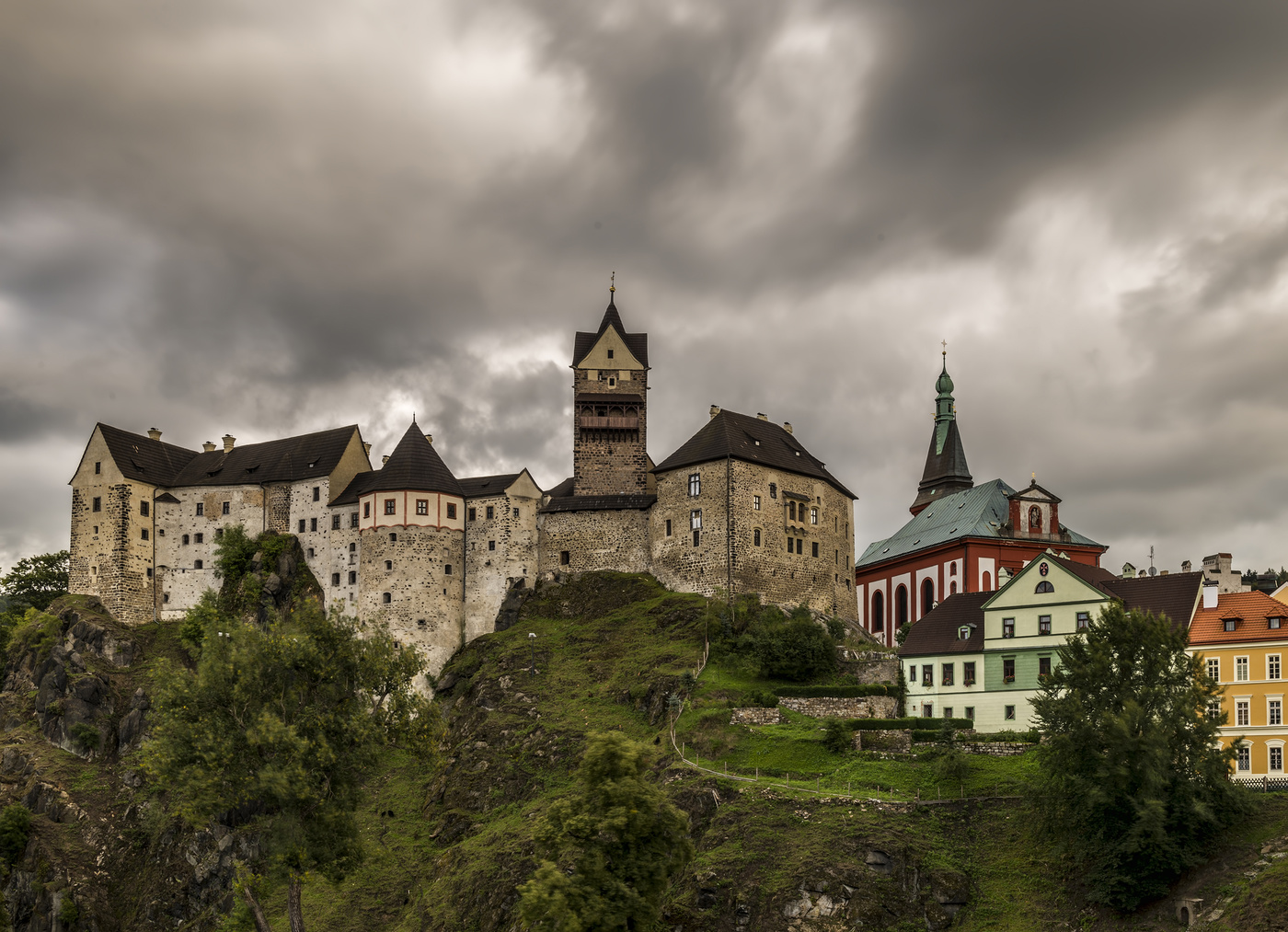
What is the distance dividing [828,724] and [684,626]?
18.6m

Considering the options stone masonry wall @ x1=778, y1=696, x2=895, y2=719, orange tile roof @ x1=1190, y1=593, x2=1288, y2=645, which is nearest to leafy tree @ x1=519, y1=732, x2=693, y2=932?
stone masonry wall @ x1=778, y1=696, x2=895, y2=719

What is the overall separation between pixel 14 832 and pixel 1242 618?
68.7 metres

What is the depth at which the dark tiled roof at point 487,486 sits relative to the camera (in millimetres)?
85812

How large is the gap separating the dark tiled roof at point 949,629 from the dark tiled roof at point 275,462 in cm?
4590

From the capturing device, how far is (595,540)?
85.1m

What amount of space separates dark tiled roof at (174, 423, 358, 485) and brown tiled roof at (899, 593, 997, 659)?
150 feet

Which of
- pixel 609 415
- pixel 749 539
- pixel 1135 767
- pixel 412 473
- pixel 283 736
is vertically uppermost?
pixel 609 415

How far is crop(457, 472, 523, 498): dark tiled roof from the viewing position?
85812 mm

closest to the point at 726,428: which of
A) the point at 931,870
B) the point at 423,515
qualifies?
the point at 423,515

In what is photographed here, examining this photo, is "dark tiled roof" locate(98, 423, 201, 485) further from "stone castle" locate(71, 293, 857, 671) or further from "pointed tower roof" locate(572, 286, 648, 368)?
"pointed tower roof" locate(572, 286, 648, 368)

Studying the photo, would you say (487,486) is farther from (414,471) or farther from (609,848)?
(609,848)

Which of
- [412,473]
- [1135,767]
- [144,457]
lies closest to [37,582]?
[144,457]

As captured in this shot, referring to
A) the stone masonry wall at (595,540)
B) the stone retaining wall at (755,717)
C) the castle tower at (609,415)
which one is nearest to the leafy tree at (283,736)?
the stone retaining wall at (755,717)

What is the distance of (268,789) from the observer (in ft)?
161
